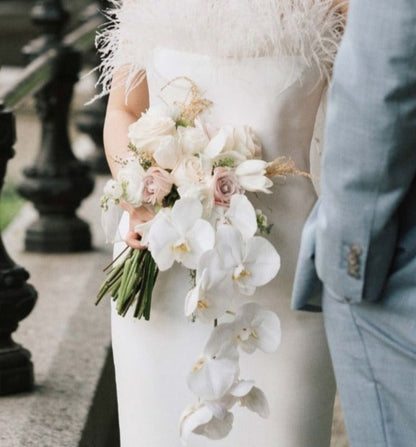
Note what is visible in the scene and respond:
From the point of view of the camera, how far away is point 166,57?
3.48m

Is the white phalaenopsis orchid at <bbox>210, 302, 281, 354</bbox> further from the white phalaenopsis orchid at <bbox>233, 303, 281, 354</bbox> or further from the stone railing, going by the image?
the stone railing

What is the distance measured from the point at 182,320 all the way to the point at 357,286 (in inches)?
46.3

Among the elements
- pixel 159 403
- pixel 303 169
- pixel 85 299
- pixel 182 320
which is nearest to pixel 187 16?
pixel 303 169

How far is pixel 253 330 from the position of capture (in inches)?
128

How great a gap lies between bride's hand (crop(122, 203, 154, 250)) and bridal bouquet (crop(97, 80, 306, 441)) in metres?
0.03

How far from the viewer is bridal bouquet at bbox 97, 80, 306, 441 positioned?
314 centimetres

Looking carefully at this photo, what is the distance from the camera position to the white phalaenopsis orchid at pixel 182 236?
3.13m

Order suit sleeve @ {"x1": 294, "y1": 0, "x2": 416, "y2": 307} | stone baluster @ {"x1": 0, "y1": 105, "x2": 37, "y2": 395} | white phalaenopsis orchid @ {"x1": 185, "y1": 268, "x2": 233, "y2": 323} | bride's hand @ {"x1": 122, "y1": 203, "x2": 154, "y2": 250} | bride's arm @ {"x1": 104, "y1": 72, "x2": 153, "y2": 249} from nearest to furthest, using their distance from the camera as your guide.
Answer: suit sleeve @ {"x1": 294, "y1": 0, "x2": 416, "y2": 307}
white phalaenopsis orchid @ {"x1": 185, "y1": 268, "x2": 233, "y2": 323}
bride's hand @ {"x1": 122, "y1": 203, "x2": 154, "y2": 250}
bride's arm @ {"x1": 104, "y1": 72, "x2": 153, "y2": 249}
stone baluster @ {"x1": 0, "y1": 105, "x2": 37, "y2": 395}

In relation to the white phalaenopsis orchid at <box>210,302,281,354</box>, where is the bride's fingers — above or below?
above

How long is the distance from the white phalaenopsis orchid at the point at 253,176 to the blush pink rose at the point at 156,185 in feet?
0.59

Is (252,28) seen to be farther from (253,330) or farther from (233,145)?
(253,330)

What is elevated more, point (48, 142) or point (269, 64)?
point (269, 64)

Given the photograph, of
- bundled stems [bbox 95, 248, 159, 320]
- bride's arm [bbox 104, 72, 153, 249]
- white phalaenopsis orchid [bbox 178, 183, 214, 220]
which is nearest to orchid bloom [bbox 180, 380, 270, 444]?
bundled stems [bbox 95, 248, 159, 320]

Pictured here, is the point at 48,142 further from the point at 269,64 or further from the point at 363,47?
the point at 363,47
